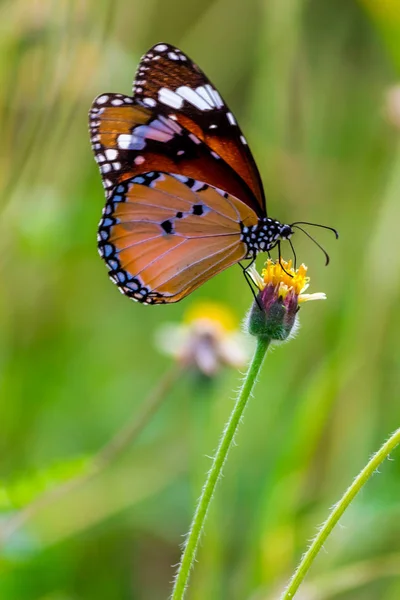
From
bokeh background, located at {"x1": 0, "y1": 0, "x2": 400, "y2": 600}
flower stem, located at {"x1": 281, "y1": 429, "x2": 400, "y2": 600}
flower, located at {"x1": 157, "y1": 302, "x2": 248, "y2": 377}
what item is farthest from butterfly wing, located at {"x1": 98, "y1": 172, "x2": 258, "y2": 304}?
flower stem, located at {"x1": 281, "y1": 429, "x2": 400, "y2": 600}

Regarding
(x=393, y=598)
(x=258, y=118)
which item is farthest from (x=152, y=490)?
(x=258, y=118)

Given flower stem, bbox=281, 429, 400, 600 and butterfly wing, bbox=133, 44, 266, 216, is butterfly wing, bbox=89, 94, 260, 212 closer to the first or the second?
butterfly wing, bbox=133, 44, 266, 216

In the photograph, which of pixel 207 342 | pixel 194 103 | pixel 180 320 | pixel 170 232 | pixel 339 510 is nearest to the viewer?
pixel 339 510

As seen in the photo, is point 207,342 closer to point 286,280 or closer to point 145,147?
point 145,147

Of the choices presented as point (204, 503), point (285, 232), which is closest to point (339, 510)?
point (204, 503)

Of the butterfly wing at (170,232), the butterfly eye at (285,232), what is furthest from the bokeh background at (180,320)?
the butterfly eye at (285,232)
